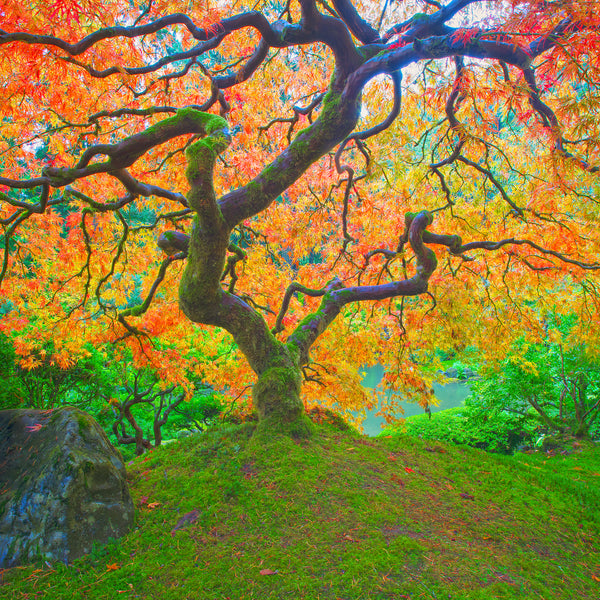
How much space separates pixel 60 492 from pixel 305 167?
96.6 inches

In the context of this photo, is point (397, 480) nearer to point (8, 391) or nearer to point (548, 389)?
point (8, 391)

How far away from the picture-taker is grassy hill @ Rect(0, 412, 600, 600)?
1.65 m

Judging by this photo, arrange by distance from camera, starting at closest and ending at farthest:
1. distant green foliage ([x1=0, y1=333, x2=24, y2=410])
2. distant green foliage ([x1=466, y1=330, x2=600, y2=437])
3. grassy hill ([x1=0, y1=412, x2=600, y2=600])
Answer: grassy hill ([x1=0, y1=412, x2=600, y2=600])
distant green foliage ([x1=0, y1=333, x2=24, y2=410])
distant green foliage ([x1=466, y1=330, x2=600, y2=437])

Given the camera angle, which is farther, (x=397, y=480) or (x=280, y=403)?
(x=280, y=403)

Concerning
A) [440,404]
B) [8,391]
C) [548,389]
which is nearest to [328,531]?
[8,391]

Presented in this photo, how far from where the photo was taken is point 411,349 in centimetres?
481

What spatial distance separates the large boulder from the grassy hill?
90 millimetres

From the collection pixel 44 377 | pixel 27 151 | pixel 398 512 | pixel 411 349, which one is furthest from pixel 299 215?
pixel 44 377

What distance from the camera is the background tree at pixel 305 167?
2.48 metres

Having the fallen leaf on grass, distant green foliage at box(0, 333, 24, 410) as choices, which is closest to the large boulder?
distant green foliage at box(0, 333, 24, 410)

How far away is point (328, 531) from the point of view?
1954 millimetres

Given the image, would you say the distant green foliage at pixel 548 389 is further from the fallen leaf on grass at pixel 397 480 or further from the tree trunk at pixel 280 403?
the tree trunk at pixel 280 403

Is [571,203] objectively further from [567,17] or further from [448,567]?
[448,567]

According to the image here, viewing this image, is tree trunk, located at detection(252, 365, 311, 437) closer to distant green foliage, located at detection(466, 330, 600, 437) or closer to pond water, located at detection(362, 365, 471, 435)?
distant green foliage, located at detection(466, 330, 600, 437)
